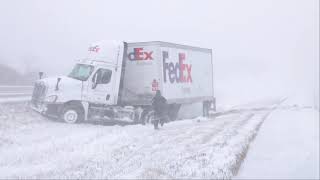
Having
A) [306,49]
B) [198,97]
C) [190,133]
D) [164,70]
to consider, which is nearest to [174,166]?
[190,133]

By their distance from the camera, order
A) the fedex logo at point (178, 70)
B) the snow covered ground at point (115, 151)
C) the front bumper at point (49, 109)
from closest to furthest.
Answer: the snow covered ground at point (115, 151) → the front bumper at point (49, 109) → the fedex logo at point (178, 70)

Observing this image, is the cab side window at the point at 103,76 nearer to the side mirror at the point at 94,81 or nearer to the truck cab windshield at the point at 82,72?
the side mirror at the point at 94,81

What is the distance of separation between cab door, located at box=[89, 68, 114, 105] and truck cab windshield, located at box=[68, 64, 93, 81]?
0.99ft

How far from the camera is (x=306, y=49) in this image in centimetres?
12500

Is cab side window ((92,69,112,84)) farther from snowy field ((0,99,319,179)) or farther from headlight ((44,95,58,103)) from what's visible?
snowy field ((0,99,319,179))

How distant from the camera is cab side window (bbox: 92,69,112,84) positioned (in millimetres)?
20281

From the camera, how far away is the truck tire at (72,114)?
19109 mm

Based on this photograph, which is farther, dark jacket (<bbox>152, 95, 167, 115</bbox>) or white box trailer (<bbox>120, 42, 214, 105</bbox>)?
white box trailer (<bbox>120, 42, 214, 105</bbox>)

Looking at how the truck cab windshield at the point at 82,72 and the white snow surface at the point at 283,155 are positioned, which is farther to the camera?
the truck cab windshield at the point at 82,72

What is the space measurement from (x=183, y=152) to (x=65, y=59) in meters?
34.1

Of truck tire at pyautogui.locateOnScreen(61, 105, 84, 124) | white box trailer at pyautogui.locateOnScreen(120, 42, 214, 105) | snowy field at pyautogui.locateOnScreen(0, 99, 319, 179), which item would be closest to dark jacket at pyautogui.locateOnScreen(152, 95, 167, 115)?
snowy field at pyautogui.locateOnScreen(0, 99, 319, 179)

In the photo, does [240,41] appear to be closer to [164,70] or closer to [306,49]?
[306,49]

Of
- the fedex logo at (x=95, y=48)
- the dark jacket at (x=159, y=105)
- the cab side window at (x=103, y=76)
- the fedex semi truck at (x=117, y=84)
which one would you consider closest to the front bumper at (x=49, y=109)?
the fedex semi truck at (x=117, y=84)

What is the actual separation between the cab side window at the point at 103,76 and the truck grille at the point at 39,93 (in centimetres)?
232
